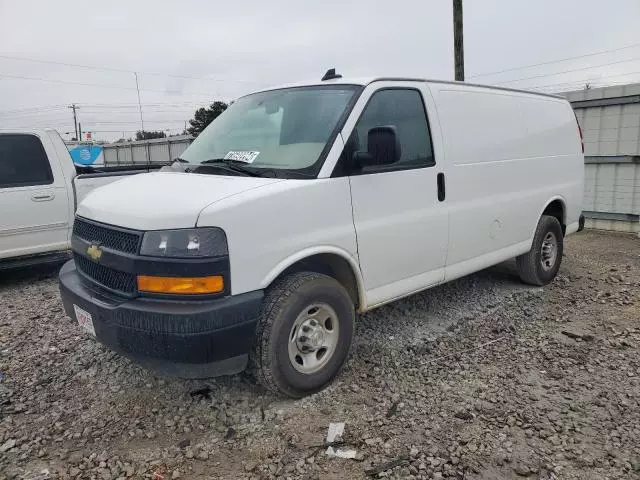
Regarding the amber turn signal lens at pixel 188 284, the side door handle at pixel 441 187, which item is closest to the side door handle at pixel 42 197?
the amber turn signal lens at pixel 188 284

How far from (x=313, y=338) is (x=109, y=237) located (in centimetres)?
144

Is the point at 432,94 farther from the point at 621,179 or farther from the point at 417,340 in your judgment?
the point at 621,179

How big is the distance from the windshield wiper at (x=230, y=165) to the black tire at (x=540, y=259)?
348cm

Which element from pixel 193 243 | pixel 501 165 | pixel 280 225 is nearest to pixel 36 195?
pixel 193 243

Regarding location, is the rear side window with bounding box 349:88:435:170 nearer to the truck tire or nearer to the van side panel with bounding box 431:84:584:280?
the van side panel with bounding box 431:84:584:280

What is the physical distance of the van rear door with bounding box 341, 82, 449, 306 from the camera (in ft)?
12.0

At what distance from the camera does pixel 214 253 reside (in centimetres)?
291

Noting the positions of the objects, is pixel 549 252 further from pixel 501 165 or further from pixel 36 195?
pixel 36 195

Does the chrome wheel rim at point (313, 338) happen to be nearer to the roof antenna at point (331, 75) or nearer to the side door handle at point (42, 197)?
the roof antenna at point (331, 75)

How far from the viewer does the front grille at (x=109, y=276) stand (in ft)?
10.1

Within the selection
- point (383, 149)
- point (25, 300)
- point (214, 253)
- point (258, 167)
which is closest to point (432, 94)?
point (383, 149)

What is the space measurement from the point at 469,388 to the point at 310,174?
184 cm

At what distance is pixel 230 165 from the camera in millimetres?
3684

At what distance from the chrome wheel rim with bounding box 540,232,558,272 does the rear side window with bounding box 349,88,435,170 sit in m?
2.49
